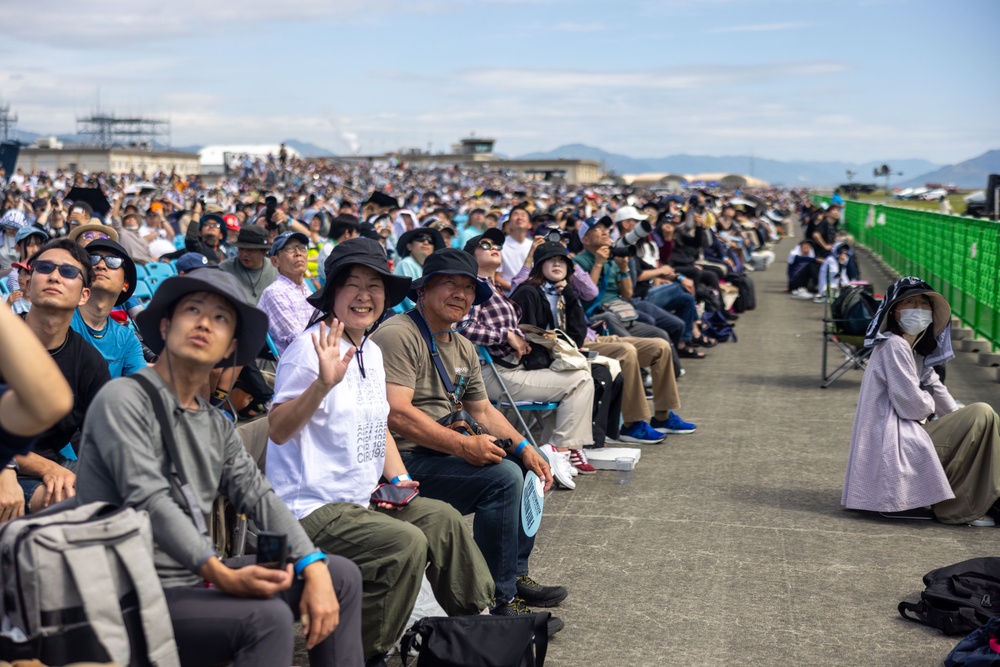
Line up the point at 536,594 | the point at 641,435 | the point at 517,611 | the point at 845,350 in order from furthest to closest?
the point at 845,350 → the point at 641,435 → the point at 536,594 → the point at 517,611

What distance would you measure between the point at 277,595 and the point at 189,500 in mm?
435

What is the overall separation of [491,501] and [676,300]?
28.1ft

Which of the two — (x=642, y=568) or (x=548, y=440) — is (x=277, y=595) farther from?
(x=548, y=440)

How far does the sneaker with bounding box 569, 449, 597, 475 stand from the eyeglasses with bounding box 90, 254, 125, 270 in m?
3.38

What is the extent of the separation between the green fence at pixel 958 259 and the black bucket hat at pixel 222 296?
1113cm

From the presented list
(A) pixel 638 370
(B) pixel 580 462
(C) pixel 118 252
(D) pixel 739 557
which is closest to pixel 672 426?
(A) pixel 638 370

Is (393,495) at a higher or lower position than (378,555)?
higher

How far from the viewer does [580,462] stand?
300 inches

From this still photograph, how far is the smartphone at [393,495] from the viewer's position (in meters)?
4.26

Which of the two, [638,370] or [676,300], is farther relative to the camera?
[676,300]

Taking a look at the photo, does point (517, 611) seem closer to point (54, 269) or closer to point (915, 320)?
point (54, 269)

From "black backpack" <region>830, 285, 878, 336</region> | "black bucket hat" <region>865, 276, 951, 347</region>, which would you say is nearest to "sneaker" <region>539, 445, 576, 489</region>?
"black bucket hat" <region>865, 276, 951, 347</region>

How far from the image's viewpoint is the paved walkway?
15.3ft

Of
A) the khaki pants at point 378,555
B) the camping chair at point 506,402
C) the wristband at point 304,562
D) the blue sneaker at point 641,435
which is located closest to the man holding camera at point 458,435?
the khaki pants at point 378,555
